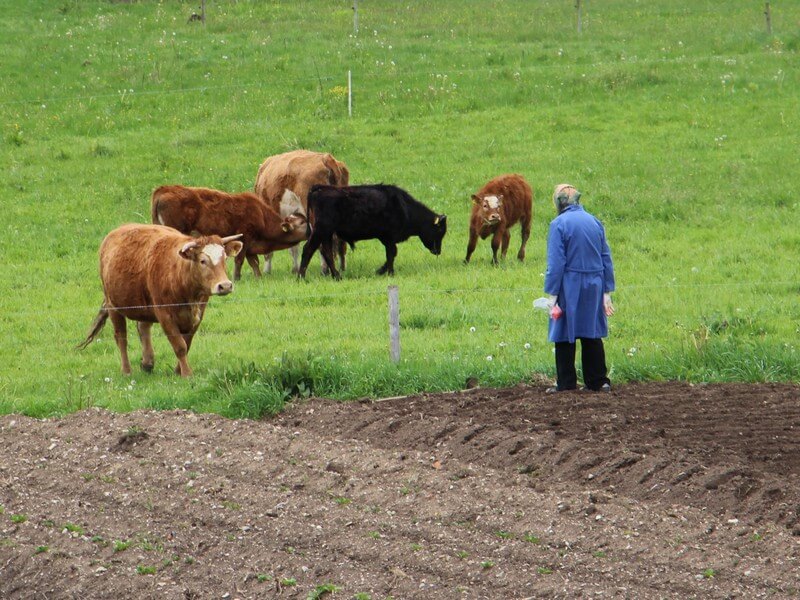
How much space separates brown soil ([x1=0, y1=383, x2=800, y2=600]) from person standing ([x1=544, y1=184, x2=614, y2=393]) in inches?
18.0

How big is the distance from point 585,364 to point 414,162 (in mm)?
14504

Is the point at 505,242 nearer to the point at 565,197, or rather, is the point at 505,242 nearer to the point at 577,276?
the point at 565,197

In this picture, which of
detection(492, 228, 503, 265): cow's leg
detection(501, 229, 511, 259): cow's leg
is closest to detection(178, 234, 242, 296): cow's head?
detection(492, 228, 503, 265): cow's leg

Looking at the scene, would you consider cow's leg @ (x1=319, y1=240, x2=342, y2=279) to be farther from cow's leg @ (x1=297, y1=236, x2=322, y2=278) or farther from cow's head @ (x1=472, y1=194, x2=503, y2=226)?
cow's head @ (x1=472, y1=194, x2=503, y2=226)

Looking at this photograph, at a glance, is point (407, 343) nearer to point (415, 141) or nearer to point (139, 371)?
point (139, 371)

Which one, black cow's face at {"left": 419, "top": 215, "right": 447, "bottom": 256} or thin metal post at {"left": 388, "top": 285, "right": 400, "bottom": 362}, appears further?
black cow's face at {"left": 419, "top": 215, "right": 447, "bottom": 256}

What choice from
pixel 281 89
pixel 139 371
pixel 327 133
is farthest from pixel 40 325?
pixel 281 89

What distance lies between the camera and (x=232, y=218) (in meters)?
19.3

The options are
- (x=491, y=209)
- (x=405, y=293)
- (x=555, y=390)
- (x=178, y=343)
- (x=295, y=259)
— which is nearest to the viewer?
(x=555, y=390)

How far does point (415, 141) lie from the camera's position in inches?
1056

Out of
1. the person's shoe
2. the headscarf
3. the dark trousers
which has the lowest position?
the person's shoe

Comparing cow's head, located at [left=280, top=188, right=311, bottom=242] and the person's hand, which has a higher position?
the person's hand

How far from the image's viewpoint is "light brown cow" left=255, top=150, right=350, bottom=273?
70.6 feet

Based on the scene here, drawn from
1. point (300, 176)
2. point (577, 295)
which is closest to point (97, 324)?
point (577, 295)
